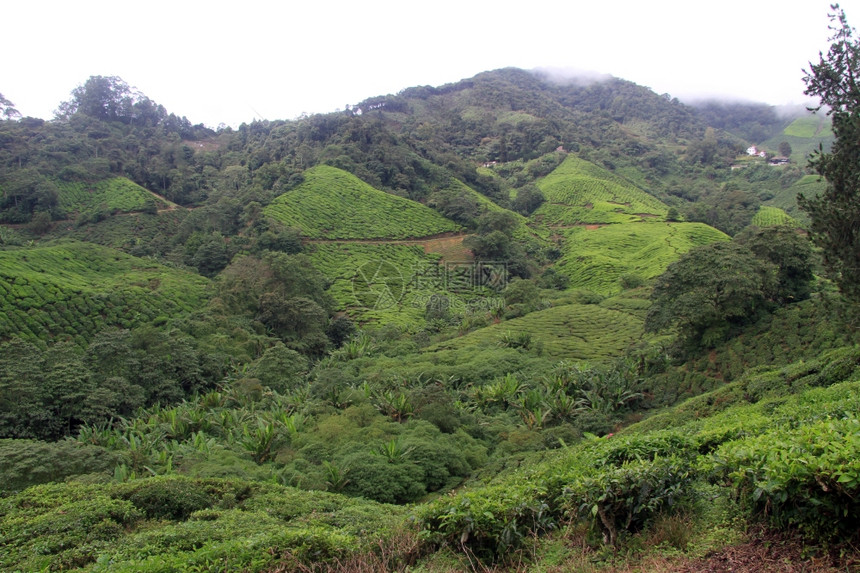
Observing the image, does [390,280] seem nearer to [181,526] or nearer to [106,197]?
[106,197]

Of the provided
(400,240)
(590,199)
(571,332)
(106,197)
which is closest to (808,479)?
(571,332)

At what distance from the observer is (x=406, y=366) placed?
22.5 meters

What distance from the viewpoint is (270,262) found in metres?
34.2

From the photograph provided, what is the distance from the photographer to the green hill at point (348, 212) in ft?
157

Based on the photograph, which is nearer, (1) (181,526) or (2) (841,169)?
(1) (181,526)

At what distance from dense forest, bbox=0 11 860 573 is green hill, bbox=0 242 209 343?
7.4 inches

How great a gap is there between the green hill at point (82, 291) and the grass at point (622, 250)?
30786 millimetres

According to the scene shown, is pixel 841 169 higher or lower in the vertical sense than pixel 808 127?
lower

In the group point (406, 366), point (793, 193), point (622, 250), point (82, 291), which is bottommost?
point (406, 366)

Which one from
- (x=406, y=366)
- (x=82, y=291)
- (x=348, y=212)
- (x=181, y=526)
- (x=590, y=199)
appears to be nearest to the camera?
(x=181, y=526)

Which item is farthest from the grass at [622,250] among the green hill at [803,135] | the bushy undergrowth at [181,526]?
the green hill at [803,135]

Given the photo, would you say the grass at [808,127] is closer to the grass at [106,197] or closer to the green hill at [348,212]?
the green hill at [348,212]

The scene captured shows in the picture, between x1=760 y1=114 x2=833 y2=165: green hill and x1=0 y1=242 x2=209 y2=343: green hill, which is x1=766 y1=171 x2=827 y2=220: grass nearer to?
x1=760 y1=114 x2=833 y2=165: green hill

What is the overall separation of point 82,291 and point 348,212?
83.8 feet
